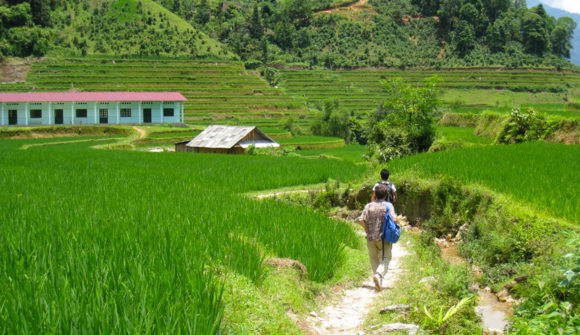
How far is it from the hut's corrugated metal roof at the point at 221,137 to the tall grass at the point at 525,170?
66.7 feet

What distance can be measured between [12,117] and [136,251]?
4989 centimetres

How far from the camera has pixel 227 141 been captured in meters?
34.1

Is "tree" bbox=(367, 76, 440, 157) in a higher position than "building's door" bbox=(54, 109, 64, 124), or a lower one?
higher

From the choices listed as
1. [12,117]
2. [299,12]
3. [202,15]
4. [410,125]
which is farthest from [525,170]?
[299,12]

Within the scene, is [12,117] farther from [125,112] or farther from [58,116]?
[125,112]

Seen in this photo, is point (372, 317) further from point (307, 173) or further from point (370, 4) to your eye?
point (370, 4)

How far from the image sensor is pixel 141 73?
68.9m

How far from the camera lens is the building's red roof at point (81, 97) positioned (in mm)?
48309

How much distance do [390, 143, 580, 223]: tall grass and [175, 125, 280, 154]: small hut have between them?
20161 millimetres

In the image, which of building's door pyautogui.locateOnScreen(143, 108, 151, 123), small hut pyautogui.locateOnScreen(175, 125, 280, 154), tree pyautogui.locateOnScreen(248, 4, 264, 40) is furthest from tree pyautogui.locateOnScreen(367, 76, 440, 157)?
tree pyautogui.locateOnScreen(248, 4, 264, 40)

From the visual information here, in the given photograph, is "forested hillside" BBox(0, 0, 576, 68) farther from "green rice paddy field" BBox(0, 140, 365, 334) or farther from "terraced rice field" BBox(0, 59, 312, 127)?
"green rice paddy field" BBox(0, 140, 365, 334)

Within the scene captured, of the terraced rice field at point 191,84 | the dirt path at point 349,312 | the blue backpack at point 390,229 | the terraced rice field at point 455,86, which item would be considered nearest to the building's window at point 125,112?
the terraced rice field at point 191,84

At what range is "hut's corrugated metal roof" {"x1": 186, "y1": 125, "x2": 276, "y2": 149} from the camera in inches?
1334

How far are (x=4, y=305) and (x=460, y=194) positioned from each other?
8.35 metres
